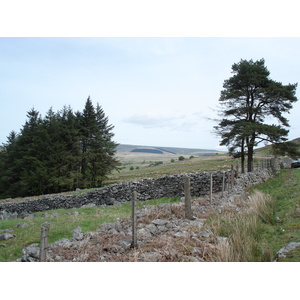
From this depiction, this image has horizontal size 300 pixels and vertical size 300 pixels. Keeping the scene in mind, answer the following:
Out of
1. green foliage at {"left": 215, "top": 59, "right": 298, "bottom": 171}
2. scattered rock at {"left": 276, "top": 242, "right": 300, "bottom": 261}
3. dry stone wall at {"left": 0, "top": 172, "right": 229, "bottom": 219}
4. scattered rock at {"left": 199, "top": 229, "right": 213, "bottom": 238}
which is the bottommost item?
dry stone wall at {"left": 0, "top": 172, "right": 229, "bottom": 219}

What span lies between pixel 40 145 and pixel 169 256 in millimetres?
31492

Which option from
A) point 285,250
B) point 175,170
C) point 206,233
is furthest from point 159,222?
point 175,170

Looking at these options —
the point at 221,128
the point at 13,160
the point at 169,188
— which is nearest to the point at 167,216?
the point at 169,188

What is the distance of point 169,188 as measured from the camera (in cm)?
1712

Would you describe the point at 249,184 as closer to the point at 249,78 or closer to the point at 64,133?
the point at 249,78

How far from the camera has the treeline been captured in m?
30.8

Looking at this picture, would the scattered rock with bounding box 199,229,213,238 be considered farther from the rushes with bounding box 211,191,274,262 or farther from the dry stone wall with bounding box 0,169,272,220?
the dry stone wall with bounding box 0,169,272,220

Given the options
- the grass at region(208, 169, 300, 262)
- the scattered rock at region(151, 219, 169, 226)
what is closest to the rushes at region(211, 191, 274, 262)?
the grass at region(208, 169, 300, 262)

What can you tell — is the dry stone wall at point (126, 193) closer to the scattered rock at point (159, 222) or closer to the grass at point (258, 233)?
the grass at point (258, 233)

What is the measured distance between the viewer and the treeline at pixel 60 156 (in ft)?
101

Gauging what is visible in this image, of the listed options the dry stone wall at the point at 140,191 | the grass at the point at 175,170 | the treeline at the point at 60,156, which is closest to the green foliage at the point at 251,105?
the dry stone wall at the point at 140,191

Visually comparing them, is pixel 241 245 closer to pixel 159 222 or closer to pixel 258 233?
pixel 258 233

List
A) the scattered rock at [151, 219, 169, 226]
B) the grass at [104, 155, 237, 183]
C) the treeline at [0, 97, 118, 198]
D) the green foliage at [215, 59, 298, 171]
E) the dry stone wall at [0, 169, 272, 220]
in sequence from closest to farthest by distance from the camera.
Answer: the scattered rock at [151, 219, 169, 226] < the dry stone wall at [0, 169, 272, 220] < the green foliage at [215, 59, 298, 171] < the treeline at [0, 97, 118, 198] < the grass at [104, 155, 237, 183]

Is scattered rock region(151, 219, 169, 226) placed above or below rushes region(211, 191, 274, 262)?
below
